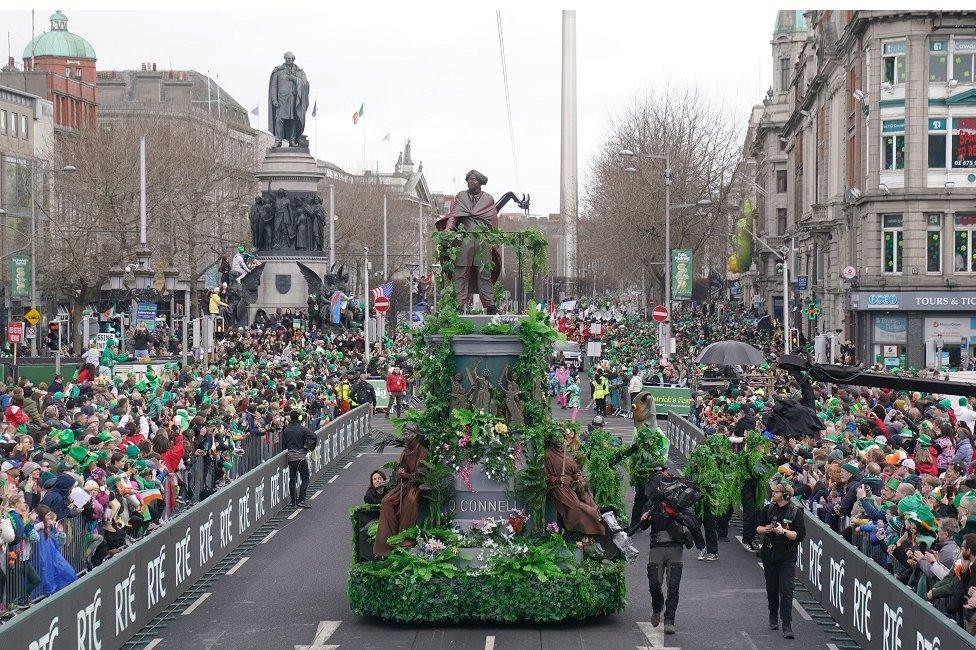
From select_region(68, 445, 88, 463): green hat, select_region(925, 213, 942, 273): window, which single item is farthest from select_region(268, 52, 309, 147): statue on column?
select_region(68, 445, 88, 463): green hat

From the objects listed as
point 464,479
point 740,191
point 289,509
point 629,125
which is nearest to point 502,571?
point 464,479

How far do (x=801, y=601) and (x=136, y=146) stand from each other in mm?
56468

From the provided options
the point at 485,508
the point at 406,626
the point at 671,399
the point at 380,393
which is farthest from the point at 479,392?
the point at 380,393

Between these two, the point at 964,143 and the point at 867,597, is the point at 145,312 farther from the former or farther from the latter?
the point at 867,597

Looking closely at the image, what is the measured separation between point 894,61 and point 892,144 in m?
2.90

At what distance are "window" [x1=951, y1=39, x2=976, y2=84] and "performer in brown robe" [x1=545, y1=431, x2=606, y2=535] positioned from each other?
38.4 meters

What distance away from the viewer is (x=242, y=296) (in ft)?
203

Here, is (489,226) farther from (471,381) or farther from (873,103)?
(873,103)

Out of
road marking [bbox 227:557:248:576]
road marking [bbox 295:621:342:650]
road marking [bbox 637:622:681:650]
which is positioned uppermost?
road marking [bbox 637:622:681:650]

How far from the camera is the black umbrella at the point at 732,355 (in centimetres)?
3061

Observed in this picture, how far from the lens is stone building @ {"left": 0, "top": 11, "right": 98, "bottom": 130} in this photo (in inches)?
3516

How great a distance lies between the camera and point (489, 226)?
17484 millimetres

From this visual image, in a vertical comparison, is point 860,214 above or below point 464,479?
above

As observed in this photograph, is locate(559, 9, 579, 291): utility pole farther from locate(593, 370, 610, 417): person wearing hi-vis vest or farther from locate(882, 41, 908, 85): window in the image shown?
locate(593, 370, 610, 417): person wearing hi-vis vest
